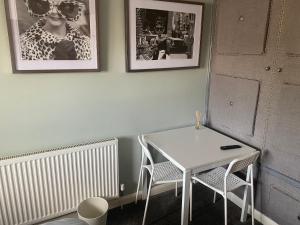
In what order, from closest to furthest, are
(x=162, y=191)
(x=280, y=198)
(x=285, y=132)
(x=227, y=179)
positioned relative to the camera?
1. (x=285, y=132)
2. (x=280, y=198)
3. (x=227, y=179)
4. (x=162, y=191)

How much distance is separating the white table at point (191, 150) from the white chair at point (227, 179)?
0.10 meters

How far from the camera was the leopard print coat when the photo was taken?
1592 mm

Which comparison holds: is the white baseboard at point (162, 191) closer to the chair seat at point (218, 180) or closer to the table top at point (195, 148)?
the chair seat at point (218, 180)

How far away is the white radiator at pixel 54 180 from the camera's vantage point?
170 centimetres

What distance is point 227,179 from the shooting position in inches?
79.4

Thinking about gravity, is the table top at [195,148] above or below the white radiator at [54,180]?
above

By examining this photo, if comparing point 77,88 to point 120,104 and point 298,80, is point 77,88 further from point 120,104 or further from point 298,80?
point 298,80

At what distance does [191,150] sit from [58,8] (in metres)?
1.42

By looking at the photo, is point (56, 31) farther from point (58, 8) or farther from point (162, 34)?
point (162, 34)

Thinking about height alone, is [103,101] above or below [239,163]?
above

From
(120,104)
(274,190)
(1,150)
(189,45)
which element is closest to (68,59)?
(120,104)

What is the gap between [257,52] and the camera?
1938 millimetres

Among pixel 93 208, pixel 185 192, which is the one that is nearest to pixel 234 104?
pixel 185 192

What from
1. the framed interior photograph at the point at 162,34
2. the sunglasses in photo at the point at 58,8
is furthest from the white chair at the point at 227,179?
the sunglasses in photo at the point at 58,8
